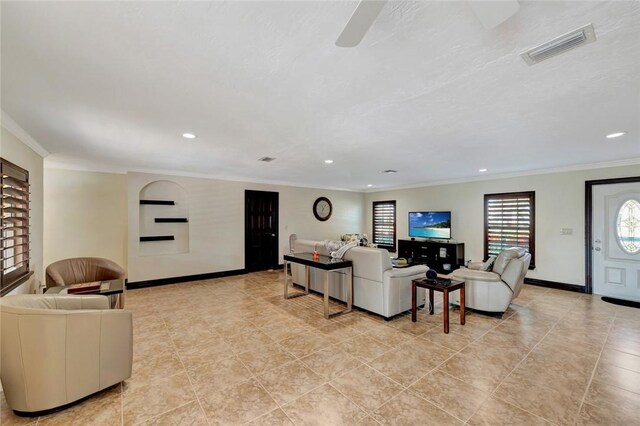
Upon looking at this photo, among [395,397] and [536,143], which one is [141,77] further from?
[536,143]

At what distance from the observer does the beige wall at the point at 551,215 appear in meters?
5.01

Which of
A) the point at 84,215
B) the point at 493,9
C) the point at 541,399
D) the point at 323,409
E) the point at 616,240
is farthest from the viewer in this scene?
the point at 84,215

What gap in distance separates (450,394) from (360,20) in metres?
2.63

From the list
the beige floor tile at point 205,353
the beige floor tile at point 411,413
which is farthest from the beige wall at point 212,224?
the beige floor tile at point 411,413

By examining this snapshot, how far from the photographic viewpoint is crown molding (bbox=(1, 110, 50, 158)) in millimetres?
2677

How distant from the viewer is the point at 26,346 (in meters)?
1.84

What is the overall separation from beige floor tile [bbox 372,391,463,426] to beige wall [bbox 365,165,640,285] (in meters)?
5.03

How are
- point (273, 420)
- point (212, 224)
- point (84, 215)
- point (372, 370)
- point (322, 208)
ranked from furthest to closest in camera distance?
point (322, 208)
point (212, 224)
point (84, 215)
point (372, 370)
point (273, 420)

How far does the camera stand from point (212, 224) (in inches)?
247

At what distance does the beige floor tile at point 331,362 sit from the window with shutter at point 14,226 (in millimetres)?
2896

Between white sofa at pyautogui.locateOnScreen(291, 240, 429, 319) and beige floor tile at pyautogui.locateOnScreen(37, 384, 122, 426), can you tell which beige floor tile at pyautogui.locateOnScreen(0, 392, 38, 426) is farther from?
white sofa at pyautogui.locateOnScreen(291, 240, 429, 319)

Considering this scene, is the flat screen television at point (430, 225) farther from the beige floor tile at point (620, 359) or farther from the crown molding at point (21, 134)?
the crown molding at point (21, 134)

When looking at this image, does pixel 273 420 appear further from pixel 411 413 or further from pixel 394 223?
pixel 394 223

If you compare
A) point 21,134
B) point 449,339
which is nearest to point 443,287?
point 449,339
